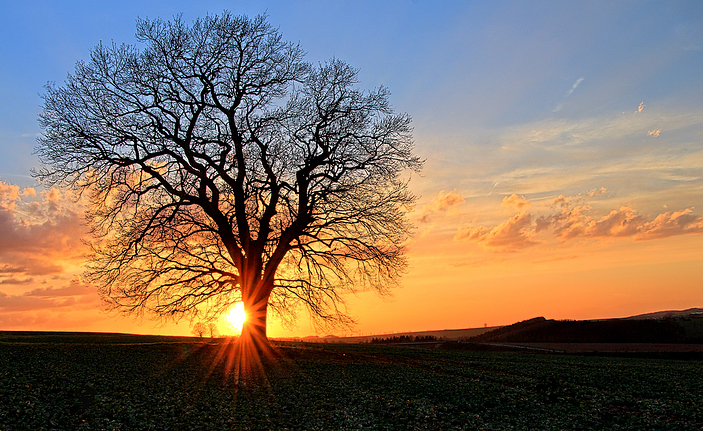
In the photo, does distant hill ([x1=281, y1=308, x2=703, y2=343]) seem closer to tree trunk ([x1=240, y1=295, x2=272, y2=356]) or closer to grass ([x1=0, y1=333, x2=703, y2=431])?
grass ([x1=0, y1=333, x2=703, y2=431])

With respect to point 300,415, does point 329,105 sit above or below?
above

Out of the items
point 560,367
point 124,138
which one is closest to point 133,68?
point 124,138

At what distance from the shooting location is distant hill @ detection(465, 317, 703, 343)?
47281mm

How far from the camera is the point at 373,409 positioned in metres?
13.3

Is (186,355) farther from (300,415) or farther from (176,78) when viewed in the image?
(176,78)

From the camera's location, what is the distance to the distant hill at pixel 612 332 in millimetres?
47281

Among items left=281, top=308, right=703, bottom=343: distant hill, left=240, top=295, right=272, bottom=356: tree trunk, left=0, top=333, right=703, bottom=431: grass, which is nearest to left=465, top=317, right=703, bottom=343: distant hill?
left=281, top=308, right=703, bottom=343: distant hill

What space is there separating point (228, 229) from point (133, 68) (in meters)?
9.53

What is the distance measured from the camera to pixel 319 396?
14.7 metres

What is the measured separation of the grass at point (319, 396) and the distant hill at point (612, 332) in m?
30.4

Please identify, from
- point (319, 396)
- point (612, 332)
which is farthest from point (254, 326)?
point (612, 332)

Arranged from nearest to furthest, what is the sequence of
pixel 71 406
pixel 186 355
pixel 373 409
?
pixel 71 406
pixel 373 409
pixel 186 355

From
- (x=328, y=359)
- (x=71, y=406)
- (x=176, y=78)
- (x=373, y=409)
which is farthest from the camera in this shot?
(x=176, y=78)

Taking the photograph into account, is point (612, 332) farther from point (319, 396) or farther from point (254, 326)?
point (319, 396)
